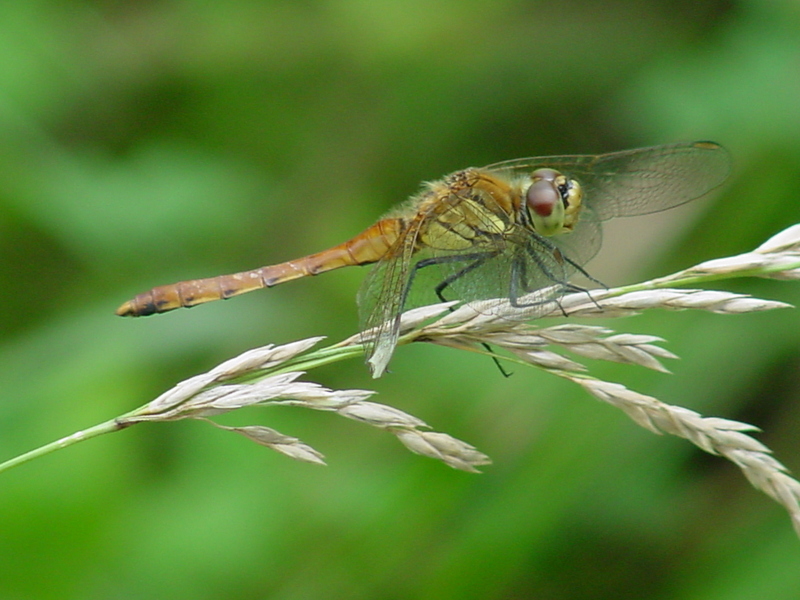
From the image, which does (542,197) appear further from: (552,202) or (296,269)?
(296,269)

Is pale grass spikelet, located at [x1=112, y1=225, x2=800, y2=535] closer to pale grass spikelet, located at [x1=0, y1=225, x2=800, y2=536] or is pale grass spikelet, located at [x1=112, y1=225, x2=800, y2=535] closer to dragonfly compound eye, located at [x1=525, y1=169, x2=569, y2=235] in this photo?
pale grass spikelet, located at [x1=0, y1=225, x2=800, y2=536]

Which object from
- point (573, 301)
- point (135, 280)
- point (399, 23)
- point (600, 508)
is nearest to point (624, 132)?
point (399, 23)

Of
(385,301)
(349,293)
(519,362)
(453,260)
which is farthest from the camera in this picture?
(349,293)

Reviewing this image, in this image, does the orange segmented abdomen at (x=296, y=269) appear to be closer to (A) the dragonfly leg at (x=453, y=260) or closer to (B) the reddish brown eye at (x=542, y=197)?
(A) the dragonfly leg at (x=453, y=260)

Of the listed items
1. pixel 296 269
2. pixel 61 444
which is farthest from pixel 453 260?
pixel 61 444

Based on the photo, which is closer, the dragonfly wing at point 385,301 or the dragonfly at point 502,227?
the dragonfly wing at point 385,301

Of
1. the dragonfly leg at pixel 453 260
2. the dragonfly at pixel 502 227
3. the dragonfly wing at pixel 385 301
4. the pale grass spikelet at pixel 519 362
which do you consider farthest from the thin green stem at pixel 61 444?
the dragonfly leg at pixel 453 260
